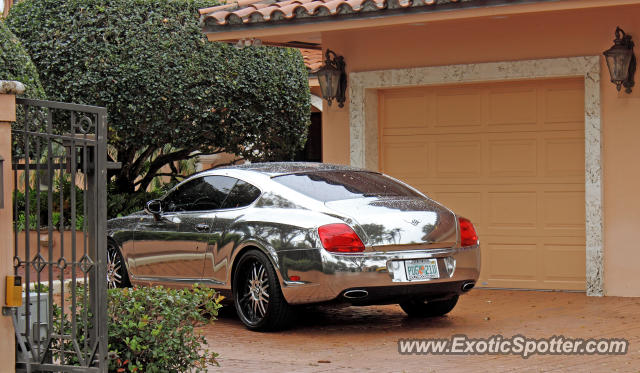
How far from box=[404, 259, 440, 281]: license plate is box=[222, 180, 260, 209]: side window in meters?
1.64

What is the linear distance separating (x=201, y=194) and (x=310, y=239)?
191 centimetres

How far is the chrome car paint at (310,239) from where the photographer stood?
335 inches

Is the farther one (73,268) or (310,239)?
(310,239)

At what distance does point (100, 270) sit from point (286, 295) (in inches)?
113

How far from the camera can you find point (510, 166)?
1198 cm

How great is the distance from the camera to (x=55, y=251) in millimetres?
13969

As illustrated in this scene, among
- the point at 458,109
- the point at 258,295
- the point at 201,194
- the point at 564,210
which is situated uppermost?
the point at 458,109

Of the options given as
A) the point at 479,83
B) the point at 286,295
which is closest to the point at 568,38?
the point at 479,83

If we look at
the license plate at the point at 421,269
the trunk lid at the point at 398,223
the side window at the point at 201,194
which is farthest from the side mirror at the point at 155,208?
the license plate at the point at 421,269

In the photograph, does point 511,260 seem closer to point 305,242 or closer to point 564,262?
point 564,262

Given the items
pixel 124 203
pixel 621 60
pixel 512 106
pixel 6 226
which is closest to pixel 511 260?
pixel 512 106

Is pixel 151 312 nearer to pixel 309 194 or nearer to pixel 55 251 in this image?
pixel 309 194

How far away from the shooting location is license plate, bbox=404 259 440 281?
28.3 feet

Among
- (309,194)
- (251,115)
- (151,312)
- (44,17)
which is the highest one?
(44,17)
